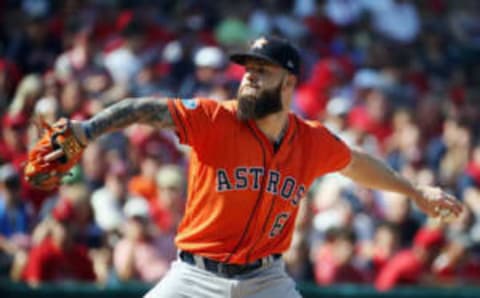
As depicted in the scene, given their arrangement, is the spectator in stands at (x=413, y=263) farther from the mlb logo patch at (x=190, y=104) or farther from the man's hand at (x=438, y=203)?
the mlb logo patch at (x=190, y=104)

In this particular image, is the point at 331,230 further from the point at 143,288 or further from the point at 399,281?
the point at 143,288

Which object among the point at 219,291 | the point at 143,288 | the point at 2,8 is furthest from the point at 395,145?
the point at 219,291

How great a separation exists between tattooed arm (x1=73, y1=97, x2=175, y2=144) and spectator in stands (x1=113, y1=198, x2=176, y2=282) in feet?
12.2

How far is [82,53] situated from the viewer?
11.7 m

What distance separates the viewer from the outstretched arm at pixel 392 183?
20.4 ft

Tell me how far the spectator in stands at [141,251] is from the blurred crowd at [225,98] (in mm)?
12

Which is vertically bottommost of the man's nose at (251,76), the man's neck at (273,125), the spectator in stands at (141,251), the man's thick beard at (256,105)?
the spectator in stands at (141,251)

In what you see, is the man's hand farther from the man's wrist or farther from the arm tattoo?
the man's wrist

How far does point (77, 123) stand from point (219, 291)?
113cm

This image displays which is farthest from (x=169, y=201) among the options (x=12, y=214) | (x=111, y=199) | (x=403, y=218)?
(x=403, y=218)

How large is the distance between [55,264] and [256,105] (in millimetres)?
3669

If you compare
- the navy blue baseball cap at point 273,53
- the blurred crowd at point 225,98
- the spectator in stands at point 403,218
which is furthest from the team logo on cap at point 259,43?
the spectator in stands at point 403,218

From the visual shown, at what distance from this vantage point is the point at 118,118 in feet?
17.4

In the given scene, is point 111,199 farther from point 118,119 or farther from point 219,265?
point 118,119
